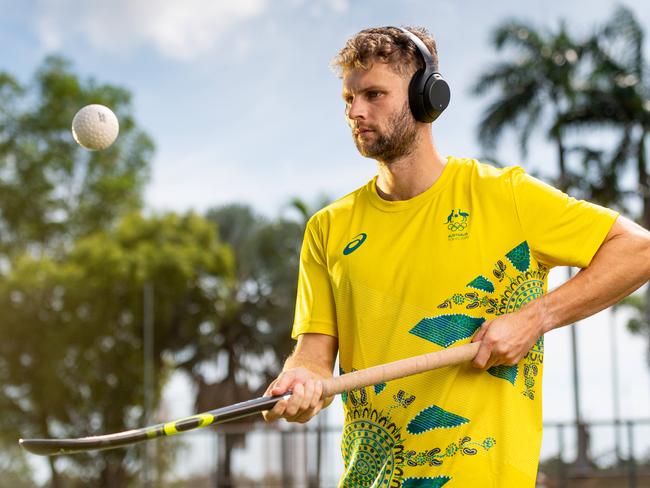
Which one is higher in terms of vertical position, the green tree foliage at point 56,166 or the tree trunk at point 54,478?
the green tree foliage at point 56,166

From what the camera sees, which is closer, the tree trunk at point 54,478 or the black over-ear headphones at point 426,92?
the black over-ear headphones at point 426,92

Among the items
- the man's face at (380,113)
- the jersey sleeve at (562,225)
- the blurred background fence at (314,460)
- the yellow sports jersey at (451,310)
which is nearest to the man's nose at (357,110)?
the man's face at (380,113)

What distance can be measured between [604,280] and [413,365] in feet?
2.38

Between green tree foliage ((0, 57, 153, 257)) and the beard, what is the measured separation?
3925cm

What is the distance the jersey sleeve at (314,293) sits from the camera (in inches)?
145

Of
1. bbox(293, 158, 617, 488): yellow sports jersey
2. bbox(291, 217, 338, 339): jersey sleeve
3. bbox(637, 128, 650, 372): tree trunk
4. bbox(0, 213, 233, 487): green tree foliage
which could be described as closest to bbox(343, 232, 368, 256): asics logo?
bbox(293, 158, 617, 488): yellow sports jersey

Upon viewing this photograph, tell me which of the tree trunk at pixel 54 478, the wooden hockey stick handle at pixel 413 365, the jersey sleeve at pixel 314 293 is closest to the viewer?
the wooden hockey stick handle at pixel 413 365

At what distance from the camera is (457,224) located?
3.44 metres

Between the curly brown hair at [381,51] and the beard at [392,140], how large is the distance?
18cm

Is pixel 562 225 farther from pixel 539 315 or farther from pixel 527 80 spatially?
pixel 527 80

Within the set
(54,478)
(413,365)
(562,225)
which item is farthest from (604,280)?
(54,478)

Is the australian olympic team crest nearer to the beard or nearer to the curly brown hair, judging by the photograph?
the beard

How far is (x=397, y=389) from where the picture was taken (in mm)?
3398

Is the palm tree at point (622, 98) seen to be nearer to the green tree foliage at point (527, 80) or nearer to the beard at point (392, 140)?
the green tree foliage at point (527, 80)
